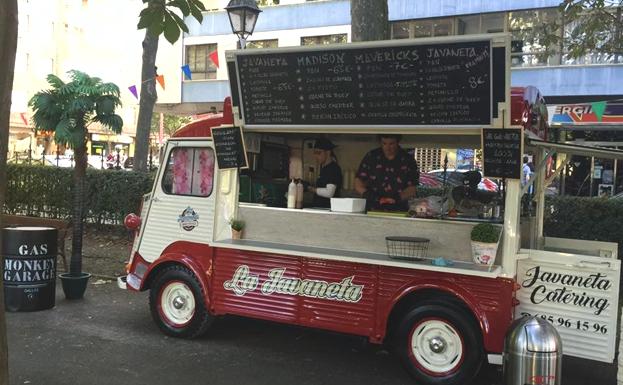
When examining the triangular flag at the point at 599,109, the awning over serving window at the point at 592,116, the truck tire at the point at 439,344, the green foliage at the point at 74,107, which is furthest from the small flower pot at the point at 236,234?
the triangular flag at the point at 599,109

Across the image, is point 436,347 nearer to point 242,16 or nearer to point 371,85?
point 371,85

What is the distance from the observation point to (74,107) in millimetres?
7316

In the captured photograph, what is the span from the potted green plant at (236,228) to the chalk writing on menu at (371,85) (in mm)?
958

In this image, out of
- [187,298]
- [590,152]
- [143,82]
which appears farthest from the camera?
[143,82]

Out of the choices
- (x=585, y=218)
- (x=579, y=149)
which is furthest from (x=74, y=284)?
(x=585, y=218)

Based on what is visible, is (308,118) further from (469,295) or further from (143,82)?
(143,82)

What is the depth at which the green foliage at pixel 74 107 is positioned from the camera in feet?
24.1

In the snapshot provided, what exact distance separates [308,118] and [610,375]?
11.6 feet

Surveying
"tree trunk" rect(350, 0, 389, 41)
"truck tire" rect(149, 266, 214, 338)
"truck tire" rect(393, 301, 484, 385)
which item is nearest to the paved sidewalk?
"truck tire" rect(149, 266, 214, 338)

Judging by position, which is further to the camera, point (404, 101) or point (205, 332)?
point (205, 332)

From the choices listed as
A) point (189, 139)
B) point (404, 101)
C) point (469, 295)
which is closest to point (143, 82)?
point (189, 139)

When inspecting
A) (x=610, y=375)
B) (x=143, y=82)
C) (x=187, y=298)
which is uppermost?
(x=143, y=82)

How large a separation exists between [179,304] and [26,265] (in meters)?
2.01

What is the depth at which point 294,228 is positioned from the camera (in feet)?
17.7
